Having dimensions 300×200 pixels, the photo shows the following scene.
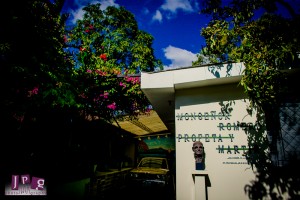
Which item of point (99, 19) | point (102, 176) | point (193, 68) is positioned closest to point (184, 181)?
point (193, 68)

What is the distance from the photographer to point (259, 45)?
440 cm

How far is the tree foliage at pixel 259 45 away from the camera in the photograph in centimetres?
423

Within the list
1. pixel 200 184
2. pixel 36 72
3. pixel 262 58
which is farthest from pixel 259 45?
pixel 36 72

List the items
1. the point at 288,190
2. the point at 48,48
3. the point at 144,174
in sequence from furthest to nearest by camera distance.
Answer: the point at 144,174 → the point at 288,190 → the point at 48,48

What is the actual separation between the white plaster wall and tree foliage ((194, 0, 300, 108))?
804mm

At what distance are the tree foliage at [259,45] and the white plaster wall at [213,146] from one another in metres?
0.80

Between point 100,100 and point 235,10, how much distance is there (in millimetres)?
4710

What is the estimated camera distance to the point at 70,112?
17.4 feet

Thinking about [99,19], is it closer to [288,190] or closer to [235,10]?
[235,10]

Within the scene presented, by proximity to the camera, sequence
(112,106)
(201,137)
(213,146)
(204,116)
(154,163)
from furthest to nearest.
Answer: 1. (154,163)
2. (112,106)
3. (204,116)
4. (201,137)
5. (213,146)

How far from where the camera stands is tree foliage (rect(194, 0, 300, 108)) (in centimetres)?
423

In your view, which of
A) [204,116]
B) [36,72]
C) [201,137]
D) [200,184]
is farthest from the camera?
[204,116]

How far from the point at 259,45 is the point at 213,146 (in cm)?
267

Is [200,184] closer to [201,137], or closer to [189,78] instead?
[201,137]
